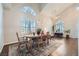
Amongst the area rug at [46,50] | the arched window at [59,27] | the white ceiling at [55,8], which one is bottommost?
the area rug at [46,50]

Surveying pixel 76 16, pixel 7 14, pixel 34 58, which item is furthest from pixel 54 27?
pixel 7 14

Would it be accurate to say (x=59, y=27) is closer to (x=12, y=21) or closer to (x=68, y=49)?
(x=68, y=49)

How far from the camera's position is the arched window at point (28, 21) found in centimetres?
195

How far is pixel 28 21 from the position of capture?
1960 mm

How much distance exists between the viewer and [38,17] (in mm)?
1958

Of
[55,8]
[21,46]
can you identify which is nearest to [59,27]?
[55,8]

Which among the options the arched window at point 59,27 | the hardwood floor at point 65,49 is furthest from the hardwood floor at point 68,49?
the arched window at point 59,27

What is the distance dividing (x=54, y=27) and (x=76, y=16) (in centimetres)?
44

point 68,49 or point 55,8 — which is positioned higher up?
point 55,8

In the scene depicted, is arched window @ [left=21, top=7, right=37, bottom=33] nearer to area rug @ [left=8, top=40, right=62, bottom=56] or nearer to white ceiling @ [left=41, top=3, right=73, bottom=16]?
white ceiling @ [left=41, top=3, right=73, bottom=16]

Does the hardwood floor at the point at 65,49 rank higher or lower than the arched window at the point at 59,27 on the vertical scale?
lower

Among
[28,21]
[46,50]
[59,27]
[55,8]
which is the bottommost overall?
[46,50]

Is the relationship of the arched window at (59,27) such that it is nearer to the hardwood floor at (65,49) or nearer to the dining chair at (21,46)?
the hardwood floor at (65,49)

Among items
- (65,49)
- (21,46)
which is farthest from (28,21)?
(65,49)
